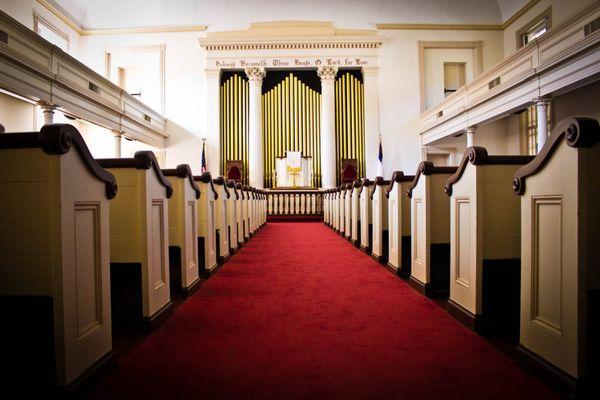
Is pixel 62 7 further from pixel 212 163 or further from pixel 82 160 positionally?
pixel 82 160

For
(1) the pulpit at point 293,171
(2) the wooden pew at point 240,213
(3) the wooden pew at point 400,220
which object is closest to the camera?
(3) the wooden pew at point 400,220

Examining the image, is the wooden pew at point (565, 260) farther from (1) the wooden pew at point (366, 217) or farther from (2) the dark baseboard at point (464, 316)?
(1) the wooden pew at point (366, 217)

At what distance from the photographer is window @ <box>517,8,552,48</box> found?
9.27 meters

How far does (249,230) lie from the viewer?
19.0ft

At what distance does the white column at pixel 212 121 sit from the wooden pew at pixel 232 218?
22.0 ft

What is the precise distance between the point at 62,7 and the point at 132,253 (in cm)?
1130

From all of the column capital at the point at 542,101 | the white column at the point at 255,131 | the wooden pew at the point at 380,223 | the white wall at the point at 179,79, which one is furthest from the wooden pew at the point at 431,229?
the white wall at the point at 179,79

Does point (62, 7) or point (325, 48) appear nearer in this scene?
point (62, 7)

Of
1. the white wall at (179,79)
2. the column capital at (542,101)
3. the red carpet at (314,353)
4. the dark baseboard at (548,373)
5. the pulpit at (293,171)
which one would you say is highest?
the white wall at (179,79)

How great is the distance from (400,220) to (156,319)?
71.5 inches

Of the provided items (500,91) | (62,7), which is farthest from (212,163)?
(500,91)

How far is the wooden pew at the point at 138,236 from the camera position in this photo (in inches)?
70.6

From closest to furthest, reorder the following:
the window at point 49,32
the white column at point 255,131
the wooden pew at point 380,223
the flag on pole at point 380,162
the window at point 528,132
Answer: the wooden pew at point 380,223 → the window at point 49,32 → the window at point 528,132 → the flag on pole at point 380,162 → the white column at point 255,131

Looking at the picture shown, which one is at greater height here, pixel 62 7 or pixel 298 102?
pixel 62 7
